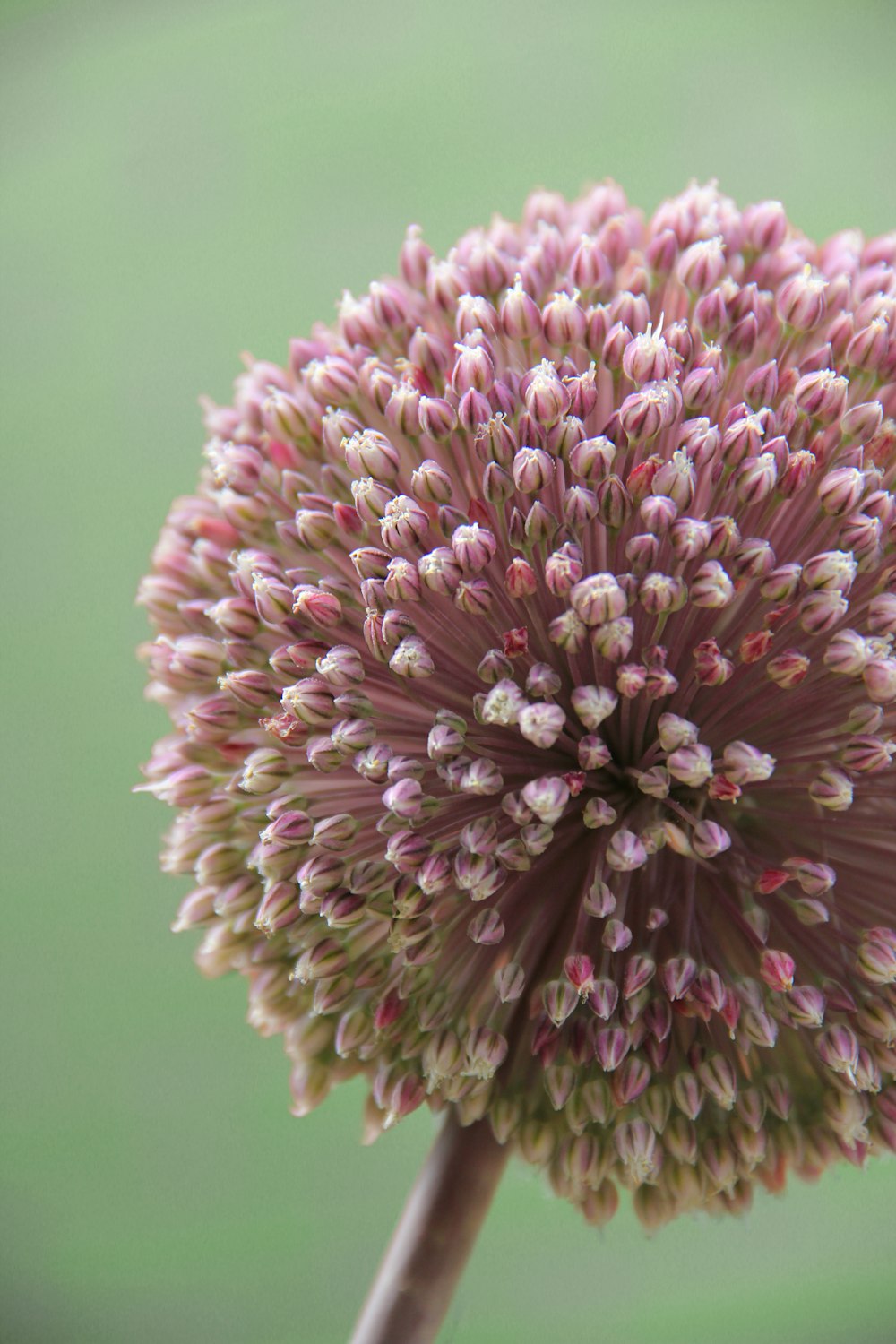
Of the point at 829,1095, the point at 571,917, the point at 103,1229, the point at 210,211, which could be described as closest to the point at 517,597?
the point at 571,917

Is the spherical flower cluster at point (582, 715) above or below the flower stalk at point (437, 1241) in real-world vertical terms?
above

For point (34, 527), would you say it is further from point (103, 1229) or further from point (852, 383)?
point (852, 383)

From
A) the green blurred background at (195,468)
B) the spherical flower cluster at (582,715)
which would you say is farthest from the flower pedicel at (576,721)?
the green blurred background at (195,468)

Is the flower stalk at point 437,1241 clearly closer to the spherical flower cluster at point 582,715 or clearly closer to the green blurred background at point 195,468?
the spherical flower cluster at point 582,715

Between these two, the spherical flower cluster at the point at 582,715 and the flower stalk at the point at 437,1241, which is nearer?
the spherical flower cluster at the point at 582,715

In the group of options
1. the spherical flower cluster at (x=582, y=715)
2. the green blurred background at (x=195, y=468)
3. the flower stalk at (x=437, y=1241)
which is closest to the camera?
the spherical flower cluster at (x=582, y=715)

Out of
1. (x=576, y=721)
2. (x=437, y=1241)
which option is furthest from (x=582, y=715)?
(x=437, y=1241)

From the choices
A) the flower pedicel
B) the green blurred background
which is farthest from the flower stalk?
the green blurred background
